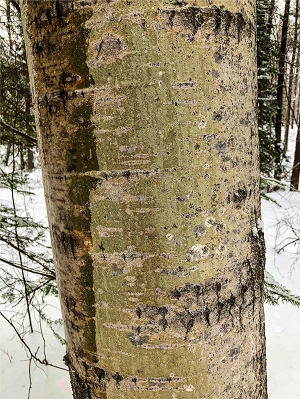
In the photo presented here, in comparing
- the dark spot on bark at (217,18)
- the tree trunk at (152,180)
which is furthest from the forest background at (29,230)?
the dark spot on bark at (217,18)

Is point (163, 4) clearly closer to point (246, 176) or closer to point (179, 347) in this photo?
point (246, 176)

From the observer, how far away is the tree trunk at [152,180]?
0.55 m

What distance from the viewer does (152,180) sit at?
1.86 ft

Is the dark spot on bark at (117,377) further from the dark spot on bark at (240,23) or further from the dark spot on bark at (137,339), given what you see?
the dark spot on bark at (240,23)

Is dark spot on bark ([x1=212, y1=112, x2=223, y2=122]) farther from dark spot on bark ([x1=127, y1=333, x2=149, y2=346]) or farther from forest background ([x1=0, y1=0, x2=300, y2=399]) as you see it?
forest background ([x1=0, y1=0, x2=300, y2=399])

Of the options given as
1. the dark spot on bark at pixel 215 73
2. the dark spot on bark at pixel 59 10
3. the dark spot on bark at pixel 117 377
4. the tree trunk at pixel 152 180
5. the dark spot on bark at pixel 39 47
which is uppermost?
the dark spot on bark at pixel 59 10

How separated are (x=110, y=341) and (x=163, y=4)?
2.29ft

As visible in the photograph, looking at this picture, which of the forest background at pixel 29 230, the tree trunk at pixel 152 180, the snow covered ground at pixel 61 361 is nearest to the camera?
the tree trunk at pixel 152 180

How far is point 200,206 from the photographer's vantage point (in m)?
Answer: 0.59

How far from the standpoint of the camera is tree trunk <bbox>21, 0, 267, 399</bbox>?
55 cm

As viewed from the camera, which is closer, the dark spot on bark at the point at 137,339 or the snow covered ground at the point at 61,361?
the dark spot on bark at the point at 137,339

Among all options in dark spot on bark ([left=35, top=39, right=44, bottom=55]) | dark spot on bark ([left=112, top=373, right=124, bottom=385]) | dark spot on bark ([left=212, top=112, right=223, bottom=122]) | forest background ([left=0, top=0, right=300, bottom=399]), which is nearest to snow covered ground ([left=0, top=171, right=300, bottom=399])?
forest background ([left=0, top=0, right=300, bottom=399])

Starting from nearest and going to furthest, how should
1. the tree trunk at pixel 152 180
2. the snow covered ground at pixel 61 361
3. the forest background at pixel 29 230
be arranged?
the tree trunk at pixel 152 180 < the forest background at pixel 29 230 < the snow covered ground at pixel 61 361

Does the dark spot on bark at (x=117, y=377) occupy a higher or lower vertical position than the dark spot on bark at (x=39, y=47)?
lower
